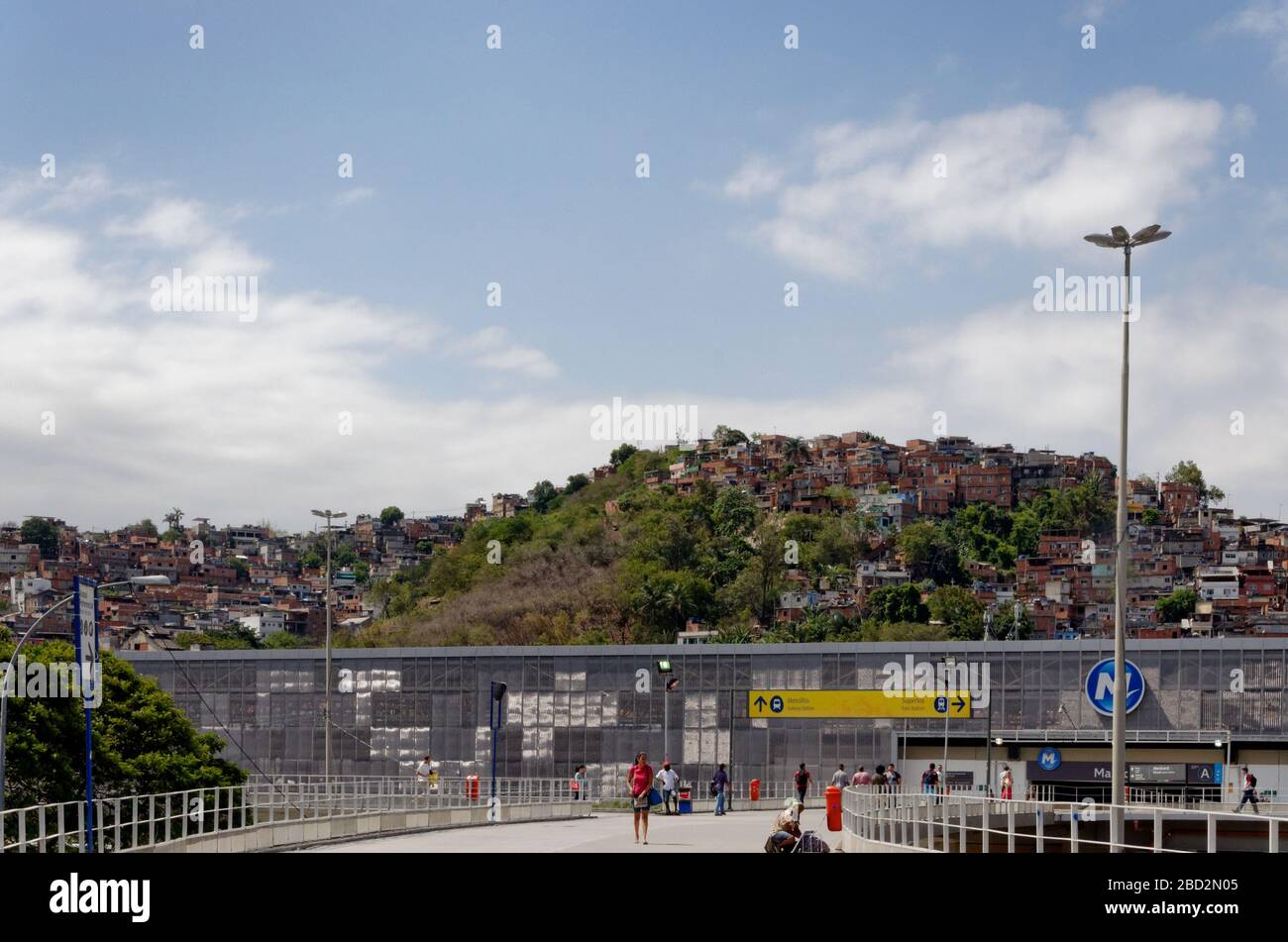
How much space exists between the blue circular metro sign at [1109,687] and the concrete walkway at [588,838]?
86.2 ft

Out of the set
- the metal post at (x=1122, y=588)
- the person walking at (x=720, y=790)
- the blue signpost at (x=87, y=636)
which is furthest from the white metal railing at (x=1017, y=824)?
the blue signpost at (x=87, y=636)

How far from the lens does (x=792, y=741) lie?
86.3 metres

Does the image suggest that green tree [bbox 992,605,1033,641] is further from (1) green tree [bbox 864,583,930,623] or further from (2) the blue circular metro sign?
(2) the blue circular metro sign

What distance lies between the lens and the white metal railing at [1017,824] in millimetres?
18797

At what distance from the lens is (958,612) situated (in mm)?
166125

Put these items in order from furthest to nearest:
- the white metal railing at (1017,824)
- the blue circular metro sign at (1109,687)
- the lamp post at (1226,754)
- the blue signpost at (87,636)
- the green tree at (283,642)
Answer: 1. the green tree at (283,642)
2. the lamp post at (1226,754)
3. the blue circular metro sign at (1109,687)
4. the blue signpost at (87,636)
5. the white metal railing at (1017,824)

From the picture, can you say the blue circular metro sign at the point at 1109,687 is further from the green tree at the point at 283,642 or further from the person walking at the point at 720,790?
the green tree at the point at 283,642

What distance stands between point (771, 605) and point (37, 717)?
132 meters

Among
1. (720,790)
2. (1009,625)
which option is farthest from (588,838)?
(1009,625)

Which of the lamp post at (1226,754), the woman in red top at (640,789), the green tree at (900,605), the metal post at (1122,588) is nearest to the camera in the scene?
the woman in red top at (640,789)

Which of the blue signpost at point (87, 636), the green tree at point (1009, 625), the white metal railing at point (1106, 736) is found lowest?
the green tree at point (1009, 625)

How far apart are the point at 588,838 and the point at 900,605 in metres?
148
